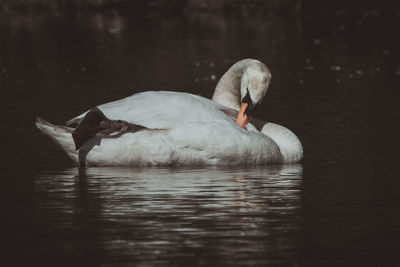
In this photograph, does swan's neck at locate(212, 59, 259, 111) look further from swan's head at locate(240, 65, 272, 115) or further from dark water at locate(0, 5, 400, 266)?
dark water at locate(0, 5, 400, 266)

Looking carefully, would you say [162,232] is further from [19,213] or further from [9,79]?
[9,79]

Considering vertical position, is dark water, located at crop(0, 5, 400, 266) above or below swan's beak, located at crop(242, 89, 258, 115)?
below

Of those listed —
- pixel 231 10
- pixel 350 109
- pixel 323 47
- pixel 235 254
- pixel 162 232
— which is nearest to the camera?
pixel 235 254

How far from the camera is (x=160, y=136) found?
13.2 meters

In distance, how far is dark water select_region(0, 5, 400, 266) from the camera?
30.0 feet

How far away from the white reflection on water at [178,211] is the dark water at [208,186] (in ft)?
0.05

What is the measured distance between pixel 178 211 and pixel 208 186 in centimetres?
148

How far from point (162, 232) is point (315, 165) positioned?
4424 millimetres

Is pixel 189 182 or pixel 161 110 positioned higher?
pixel 161 110

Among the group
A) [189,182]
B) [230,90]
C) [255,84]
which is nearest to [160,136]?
[189,182]

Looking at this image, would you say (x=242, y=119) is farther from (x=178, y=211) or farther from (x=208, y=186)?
(x=178, y=211)

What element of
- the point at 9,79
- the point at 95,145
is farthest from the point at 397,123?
the point at 9,79

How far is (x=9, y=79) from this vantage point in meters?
25.2

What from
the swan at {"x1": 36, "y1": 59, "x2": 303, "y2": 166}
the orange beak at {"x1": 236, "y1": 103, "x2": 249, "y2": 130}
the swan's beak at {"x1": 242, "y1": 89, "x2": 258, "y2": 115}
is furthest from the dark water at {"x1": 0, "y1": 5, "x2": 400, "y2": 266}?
the swan's beak at {"x1": 242, "y1": 89, "x2": 258, "y2": 115}
